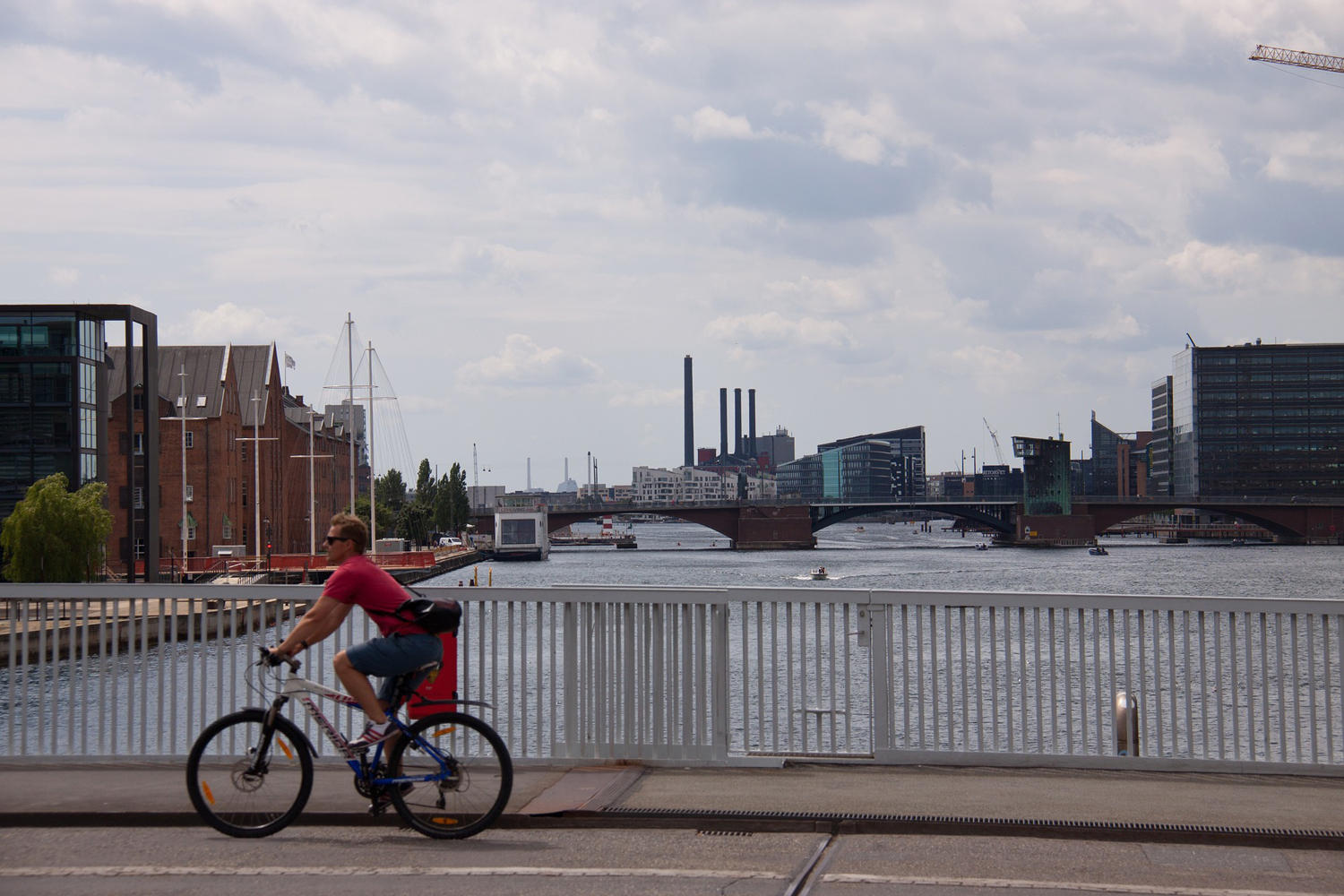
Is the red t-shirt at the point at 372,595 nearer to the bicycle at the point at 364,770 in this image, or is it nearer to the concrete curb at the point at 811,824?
the bicycle at the point at 364,770

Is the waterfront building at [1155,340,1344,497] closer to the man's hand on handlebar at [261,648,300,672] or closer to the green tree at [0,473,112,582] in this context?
the green tree at [0,473,112,582]

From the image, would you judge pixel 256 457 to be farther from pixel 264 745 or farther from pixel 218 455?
pixel 264 745

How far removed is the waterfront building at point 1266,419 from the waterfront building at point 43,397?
16139 cm

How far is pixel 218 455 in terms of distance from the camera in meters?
85.9

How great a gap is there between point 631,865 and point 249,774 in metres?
2.07

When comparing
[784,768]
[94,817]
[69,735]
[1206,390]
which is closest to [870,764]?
[784,768]

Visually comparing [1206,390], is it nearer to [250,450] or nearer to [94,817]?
[250,450]

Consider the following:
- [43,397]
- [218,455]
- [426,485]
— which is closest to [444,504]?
[426,485]

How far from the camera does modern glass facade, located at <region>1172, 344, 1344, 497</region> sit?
7032 inches

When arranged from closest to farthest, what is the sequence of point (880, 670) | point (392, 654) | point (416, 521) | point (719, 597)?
point (392, 654), point (880, 670), point (719, 597), point (416, 521)

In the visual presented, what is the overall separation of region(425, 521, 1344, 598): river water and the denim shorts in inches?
2123

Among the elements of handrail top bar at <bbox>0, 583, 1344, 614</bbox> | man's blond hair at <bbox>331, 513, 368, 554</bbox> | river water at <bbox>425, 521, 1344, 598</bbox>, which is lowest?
river water at <bbox>425, 521, 1344, 598</bbox>

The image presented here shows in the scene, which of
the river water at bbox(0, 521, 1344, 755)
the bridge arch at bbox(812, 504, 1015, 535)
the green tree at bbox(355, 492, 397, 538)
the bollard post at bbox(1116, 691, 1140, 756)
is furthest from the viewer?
the bridge arch at bbox(812, 504, 1015, 535)

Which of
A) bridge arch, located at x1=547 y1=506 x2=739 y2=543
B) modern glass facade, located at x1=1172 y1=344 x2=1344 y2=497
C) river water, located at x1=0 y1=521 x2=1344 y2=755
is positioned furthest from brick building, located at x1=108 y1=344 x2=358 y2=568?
modern glass facade, located at x1=1172 y1=344 x2=1344 y2=497
